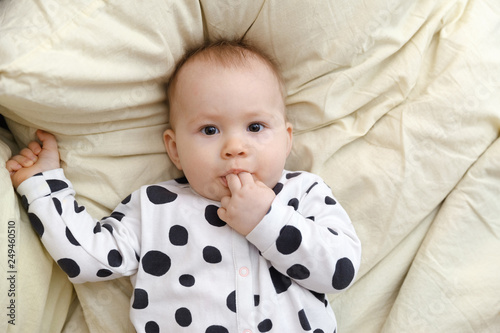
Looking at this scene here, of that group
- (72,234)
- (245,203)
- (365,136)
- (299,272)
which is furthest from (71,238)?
(365,136)

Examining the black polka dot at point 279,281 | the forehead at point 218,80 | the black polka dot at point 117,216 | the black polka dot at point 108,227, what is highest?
the forehead at point 218,80

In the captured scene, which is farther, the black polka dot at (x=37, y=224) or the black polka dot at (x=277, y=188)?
the black polka dot at (x=277, y=188)

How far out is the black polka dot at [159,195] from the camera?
3.79 ft

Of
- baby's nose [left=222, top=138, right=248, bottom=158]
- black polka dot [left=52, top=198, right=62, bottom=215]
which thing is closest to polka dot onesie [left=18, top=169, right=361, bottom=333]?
black polka dot [left=52, top=198, right=62, bottom=215]

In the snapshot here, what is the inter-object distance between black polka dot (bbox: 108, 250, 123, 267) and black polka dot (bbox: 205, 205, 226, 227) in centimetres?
20

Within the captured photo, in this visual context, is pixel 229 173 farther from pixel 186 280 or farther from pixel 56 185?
pixel 56 185

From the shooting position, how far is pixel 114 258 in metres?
1.09

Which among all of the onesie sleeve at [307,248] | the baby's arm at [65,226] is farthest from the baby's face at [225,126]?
the baby's arm at [65,226]

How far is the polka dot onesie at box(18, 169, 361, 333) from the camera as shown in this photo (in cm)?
105

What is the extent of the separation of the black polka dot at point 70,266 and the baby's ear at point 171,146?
313 millimetres

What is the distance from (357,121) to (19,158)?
2.55ft

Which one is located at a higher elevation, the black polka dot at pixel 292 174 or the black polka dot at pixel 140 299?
the black polka dot at pixel 292 174

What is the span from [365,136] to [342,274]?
1.25 feet

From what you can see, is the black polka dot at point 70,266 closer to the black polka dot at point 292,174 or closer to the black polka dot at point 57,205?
the black polka dot at point 57,205
